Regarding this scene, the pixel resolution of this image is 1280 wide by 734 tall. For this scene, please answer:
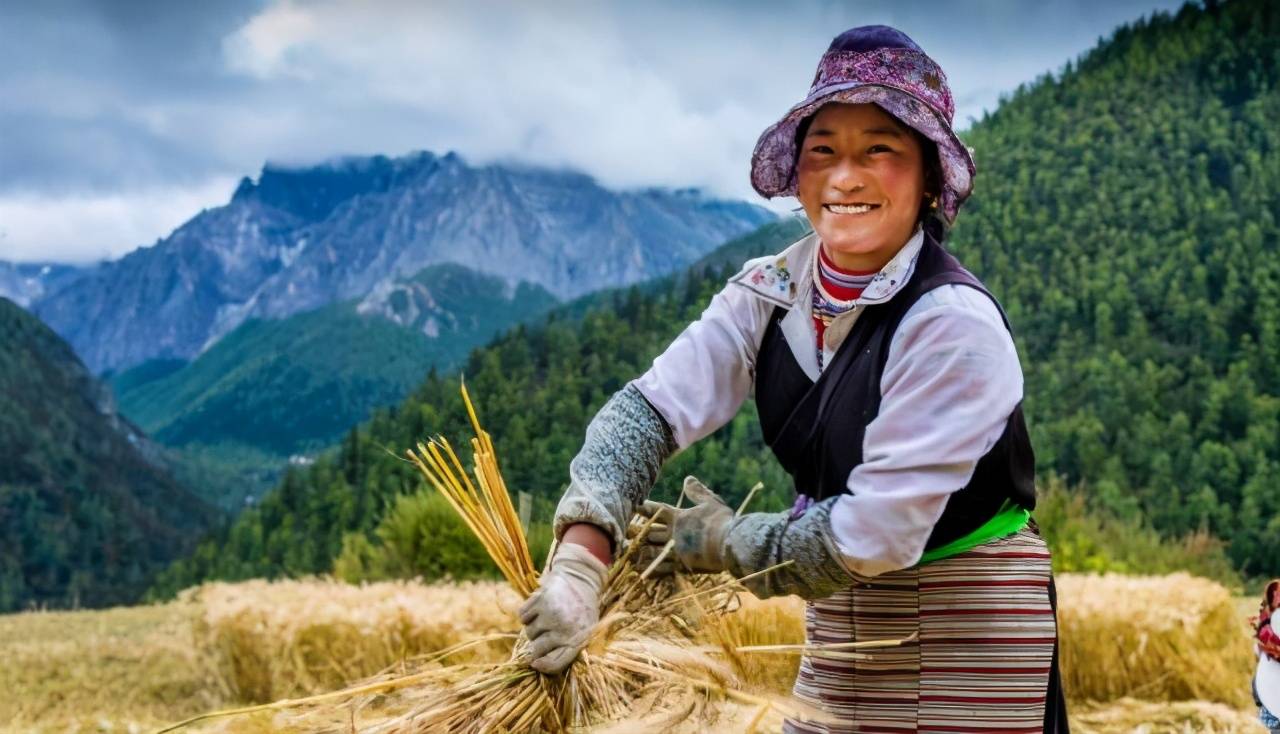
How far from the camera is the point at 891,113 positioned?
1.89 m

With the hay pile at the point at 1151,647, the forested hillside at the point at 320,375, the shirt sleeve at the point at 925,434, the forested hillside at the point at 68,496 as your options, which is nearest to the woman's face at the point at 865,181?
the shirt sleeve at the point at 925,434

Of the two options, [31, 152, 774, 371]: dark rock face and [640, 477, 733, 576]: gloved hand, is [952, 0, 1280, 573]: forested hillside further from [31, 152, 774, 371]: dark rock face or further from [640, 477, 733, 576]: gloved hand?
[31, 152, 774, 371]: dark rock face

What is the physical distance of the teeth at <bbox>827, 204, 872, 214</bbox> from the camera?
196 centimetres

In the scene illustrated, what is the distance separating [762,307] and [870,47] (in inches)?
20.1

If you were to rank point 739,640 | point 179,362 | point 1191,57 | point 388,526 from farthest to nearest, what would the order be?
point 179,362 < point 1191,57 < point 388,526 < point 739,640

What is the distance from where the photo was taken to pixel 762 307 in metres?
2.14

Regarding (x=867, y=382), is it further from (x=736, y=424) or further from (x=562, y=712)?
(x=736, y=424)

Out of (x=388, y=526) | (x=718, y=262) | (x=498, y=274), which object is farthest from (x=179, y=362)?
(x=388, y=526)

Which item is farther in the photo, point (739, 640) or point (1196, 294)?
point (1196, 294)

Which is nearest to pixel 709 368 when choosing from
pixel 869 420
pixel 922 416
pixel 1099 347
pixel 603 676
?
pixel 869 420

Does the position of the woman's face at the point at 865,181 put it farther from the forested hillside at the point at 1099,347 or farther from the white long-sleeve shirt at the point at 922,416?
the forested hillside at the point at 1099,347

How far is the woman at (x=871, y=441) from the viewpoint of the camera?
1763mm

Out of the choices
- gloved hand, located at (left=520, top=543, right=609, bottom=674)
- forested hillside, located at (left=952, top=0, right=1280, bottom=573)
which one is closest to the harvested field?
gloved hand, located at (left=520, top=543, right=609, bottom=674)

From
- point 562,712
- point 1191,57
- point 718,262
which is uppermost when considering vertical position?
point 1191,57
